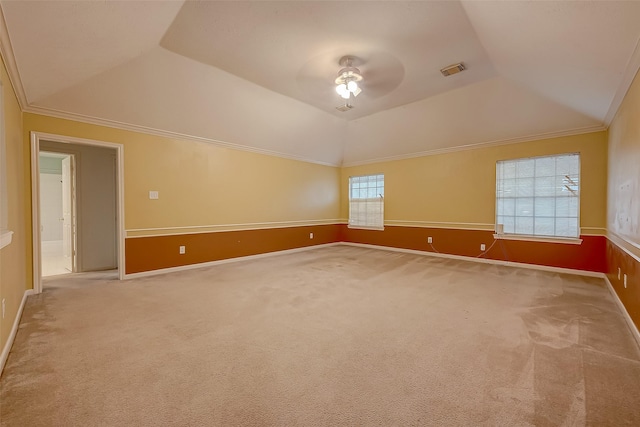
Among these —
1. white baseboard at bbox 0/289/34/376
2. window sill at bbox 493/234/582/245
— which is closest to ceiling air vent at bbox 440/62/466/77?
window sill at bbox 493/234/582/245

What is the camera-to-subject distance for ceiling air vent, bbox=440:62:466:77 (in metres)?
3.60

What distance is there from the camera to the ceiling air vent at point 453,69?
3598 millimetres

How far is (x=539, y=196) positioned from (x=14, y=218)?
7.06 metres

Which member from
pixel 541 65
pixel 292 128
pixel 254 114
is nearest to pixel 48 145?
pixel 254 114

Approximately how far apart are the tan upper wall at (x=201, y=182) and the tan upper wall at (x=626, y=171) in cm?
529

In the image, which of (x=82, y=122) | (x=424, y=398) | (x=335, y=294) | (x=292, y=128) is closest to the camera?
(x=424, y=398)

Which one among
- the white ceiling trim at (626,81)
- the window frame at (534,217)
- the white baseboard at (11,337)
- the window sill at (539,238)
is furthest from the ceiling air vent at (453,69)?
the white baseboard at (11,337)

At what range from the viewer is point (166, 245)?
462 centimetres

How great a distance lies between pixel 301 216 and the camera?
6.84 m

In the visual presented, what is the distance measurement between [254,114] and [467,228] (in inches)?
184

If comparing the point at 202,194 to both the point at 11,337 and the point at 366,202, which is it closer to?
the point at 11,337

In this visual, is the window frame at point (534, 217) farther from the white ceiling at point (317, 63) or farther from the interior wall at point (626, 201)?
the interior wall at point (626, 201)

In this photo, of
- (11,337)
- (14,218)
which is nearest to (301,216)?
(14,218)

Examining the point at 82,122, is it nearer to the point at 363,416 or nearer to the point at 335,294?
the point at 335,294
